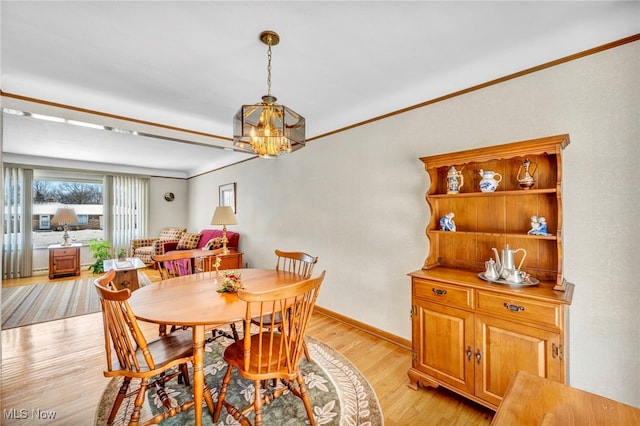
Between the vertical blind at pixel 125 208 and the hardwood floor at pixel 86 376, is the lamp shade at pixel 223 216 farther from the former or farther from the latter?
the vertical blind at pixel 125 208

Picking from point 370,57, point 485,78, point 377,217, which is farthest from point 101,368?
point 485,78

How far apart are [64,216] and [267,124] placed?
6.21 meters

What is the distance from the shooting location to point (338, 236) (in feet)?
10.9

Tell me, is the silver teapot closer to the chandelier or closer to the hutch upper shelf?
the hutch upper shelf

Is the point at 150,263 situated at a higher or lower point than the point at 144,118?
lower

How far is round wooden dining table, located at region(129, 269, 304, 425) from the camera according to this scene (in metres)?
1.46

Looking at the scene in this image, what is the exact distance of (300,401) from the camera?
1889mm

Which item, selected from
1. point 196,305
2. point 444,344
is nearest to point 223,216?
point 196,305

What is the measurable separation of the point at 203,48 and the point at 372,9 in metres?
1.25

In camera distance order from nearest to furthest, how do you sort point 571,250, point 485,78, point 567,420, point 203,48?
point 567,420 < point 571,250 < point 203,48 < point 485,78

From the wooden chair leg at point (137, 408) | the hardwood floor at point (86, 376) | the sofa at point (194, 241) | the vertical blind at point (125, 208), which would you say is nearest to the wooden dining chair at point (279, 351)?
the wooden chair leg at point (137, 408)

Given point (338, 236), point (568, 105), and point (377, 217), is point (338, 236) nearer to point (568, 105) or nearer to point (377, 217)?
point (377, 217)

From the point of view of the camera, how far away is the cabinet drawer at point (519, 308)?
4.91 ft

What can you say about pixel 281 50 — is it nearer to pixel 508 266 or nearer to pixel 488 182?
pixel 488 182
